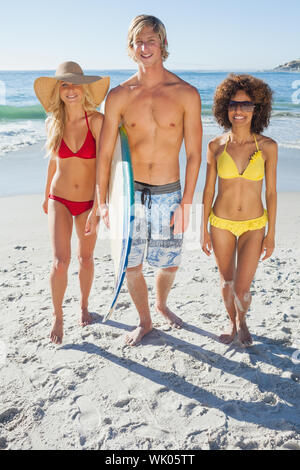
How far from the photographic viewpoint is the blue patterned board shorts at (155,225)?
2863 mm

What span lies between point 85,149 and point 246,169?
1125 millimetres

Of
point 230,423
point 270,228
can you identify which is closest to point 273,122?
point 270,228

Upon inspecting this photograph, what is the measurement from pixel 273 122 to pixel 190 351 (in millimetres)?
13466

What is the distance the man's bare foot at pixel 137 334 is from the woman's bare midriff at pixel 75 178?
1.08 meters

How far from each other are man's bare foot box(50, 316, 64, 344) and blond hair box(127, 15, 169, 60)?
196 cm

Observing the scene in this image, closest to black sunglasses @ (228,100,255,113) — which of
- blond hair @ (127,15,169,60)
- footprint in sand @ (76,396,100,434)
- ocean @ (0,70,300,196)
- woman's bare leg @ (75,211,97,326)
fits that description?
blond hair @ (127,15,169,60)

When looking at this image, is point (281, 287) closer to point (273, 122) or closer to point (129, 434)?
point (129, 434)

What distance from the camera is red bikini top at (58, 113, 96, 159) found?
115 inches

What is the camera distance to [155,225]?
2918 millimetres

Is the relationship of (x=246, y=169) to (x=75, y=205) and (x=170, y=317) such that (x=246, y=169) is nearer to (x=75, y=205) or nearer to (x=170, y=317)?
(x=75, y=205)

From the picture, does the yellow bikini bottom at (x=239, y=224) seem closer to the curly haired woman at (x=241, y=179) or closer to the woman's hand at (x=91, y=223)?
the curly haired woman at (x=241, y=179)

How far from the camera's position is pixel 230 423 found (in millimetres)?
2320

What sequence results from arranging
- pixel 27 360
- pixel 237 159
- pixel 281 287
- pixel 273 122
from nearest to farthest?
pixel 237 159
pixel 27 360
pixel 281 287
pixel 273 122
